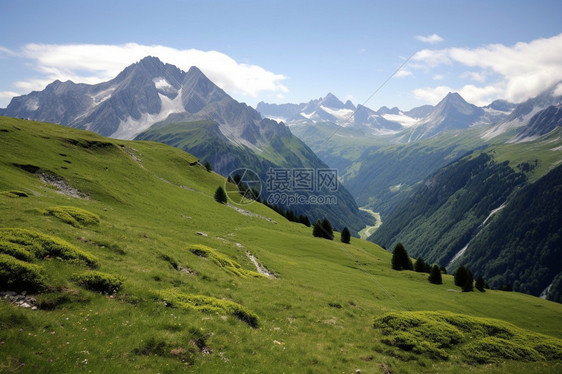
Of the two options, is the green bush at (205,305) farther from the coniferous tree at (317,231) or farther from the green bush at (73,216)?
the coniferous tree at (317,231)

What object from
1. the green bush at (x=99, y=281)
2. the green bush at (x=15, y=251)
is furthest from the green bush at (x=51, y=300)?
the green bush at (x=15, y=251)

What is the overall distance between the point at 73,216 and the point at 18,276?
1633 centimetres

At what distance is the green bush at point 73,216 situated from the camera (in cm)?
2931

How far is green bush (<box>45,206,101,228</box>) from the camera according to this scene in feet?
96.2

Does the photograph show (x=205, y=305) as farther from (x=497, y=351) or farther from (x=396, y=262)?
(x=396, y=262)

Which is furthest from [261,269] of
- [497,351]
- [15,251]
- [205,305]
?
[15,251]

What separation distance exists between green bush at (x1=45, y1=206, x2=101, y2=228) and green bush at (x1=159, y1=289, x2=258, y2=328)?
49.7 ft

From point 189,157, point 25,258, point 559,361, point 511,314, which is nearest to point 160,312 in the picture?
point 25,258

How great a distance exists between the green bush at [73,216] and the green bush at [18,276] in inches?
525

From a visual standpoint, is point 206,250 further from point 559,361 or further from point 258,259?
point 559,361

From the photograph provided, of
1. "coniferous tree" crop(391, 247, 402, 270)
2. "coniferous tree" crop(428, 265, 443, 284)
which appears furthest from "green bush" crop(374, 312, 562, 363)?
"coniferous tree" crop(391, 247, 402, 270)

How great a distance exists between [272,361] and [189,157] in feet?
407

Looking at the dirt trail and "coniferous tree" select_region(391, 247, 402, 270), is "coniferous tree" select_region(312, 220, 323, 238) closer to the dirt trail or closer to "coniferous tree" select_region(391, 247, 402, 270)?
"coniferous tree" select_region(391, 247, 402, 270)

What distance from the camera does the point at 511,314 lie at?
5506 cm
